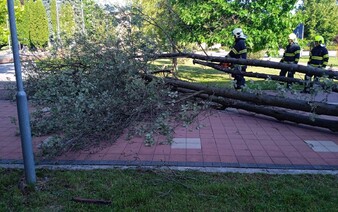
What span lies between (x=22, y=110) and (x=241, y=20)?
9.63m

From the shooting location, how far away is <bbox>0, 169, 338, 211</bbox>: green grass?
10.9 ft

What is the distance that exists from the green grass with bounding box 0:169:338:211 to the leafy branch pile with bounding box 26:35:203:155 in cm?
55

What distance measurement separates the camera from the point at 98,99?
4.72m

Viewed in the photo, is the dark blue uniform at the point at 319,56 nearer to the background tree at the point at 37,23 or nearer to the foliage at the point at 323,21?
the background tree at the point at 37,23

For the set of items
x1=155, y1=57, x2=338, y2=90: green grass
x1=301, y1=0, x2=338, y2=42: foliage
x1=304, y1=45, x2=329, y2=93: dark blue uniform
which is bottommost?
x1=155, y1=57, x2=338, y2=90: green grass

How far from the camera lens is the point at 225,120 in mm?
6906

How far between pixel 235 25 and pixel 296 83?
6.74 metres

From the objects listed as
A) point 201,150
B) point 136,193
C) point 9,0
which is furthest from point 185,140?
point 9,0

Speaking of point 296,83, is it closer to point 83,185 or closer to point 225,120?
A: point 225,120

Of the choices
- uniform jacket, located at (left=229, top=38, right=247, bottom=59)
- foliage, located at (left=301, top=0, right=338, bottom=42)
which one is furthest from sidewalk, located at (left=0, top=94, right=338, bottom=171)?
foliage, located at (left=301, top=0, right=338, bottom=42)

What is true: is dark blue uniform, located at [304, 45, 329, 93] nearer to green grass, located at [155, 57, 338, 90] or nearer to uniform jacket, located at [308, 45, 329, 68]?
uniform jacket, located at [308, 45, 329, 68]

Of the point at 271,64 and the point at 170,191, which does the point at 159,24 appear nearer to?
the point at 271,64

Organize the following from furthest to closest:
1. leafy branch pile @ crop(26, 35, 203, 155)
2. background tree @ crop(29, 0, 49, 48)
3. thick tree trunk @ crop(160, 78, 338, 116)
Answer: background tree @ crop(29, 0, 49, 48) → thick tree trunk @ crop(160, 78, 338, 116) → leafy branch pile @ crop(26, 35, 203, 155)

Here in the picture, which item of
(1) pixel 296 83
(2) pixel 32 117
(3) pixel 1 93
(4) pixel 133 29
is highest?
(4) pixel 133 29
